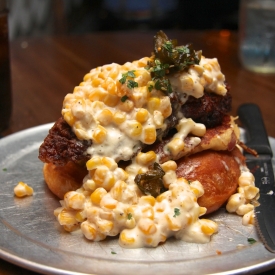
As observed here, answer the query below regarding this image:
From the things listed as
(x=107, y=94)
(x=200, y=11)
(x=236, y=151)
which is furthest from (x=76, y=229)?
(x=200, y=11)

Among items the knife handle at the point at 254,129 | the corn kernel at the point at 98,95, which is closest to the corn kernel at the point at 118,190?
the corn kernel at the point at 98,95

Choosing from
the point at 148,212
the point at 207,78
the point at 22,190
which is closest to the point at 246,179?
the point at 207,78

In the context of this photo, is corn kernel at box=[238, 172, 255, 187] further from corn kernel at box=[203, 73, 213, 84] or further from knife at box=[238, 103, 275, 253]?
corn kernel at box=[203, 73, 213, 84]

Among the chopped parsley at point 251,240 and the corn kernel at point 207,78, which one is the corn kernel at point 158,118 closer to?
the corn kernel at point 207,78

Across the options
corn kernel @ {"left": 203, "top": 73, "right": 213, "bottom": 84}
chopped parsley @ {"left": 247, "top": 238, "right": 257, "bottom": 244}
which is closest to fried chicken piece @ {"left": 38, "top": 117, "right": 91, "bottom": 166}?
corn kernel @ {"left": 203, "top": 73, "right": 213, "bottom": 84}

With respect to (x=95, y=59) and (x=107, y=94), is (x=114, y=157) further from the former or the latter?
(x=95, y=59)

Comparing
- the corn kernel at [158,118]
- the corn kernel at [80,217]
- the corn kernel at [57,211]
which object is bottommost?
the corn kernel at [57,211]
